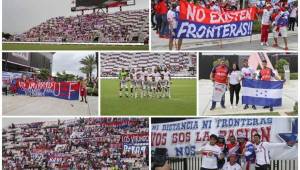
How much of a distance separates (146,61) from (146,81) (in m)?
0.19

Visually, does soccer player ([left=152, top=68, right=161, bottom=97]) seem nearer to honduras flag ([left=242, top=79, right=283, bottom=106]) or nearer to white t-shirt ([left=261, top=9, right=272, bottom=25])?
honduras flag ([left=242, top=79, right=283, bottom=106])

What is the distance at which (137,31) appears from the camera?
22.3 ft

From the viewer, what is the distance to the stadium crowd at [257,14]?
22.3ft

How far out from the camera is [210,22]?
22.5 ft

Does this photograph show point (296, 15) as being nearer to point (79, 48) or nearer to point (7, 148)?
point (79, 48)

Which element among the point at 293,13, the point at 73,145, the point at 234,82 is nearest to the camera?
the point at 293,13

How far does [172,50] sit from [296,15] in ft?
3.92

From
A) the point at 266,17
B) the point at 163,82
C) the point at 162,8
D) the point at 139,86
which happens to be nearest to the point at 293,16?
the point at 266,17

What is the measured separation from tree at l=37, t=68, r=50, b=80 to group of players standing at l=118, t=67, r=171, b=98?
69 cm

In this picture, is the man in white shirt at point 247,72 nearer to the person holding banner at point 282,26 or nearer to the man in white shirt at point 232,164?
the person holding banner at point 282,26

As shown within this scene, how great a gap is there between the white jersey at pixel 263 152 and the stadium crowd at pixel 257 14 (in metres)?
0.91

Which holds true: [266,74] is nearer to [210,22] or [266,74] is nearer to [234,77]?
[234,77]

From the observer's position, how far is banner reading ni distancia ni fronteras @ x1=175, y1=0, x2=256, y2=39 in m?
6.83

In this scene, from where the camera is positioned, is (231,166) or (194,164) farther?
(194,164)
